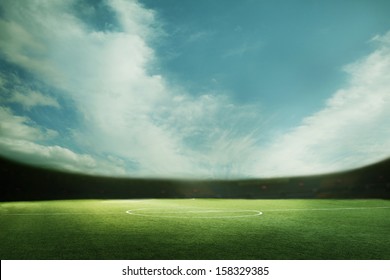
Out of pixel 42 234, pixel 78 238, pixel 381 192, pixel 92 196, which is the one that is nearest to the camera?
pixel 78 238

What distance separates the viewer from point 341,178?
516 inches

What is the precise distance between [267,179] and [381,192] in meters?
4.03

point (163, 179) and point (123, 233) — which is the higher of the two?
point (163, 179)

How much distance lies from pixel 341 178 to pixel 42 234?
11955 mm

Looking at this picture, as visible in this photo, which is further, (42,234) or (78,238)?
(42,234)

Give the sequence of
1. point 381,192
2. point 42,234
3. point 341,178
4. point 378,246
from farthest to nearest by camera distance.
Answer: point 341,178
point 381,192
point 42,234
point 378,246

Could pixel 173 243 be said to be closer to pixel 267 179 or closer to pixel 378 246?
pixel 378 246

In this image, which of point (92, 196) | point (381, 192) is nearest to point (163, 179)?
point (92, 196)
